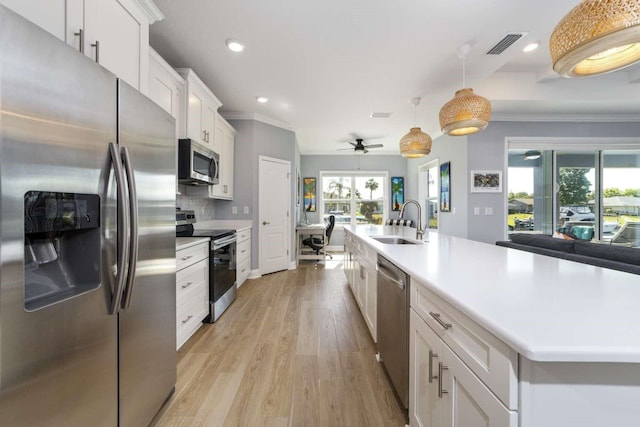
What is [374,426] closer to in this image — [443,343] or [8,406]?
[443,343]

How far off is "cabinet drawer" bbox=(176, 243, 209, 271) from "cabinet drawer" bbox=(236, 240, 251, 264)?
43.6 inches

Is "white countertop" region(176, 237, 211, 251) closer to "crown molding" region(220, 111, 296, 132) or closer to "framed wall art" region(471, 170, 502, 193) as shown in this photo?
"crown molding" region(220, 111, 296, 132)

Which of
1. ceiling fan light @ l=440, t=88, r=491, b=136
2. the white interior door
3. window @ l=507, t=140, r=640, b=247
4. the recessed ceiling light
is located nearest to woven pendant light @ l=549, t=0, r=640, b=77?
ceiling fan light @ l=440, t=88, r=491, b=136

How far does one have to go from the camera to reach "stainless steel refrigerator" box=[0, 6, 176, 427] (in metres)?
0.67

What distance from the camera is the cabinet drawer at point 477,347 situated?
2.08 feet

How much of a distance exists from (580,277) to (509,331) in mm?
798

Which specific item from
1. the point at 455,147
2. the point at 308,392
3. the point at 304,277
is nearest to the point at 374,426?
the point at 308,392

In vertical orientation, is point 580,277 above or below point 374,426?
above

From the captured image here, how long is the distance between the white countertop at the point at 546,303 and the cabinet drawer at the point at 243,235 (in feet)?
8.60

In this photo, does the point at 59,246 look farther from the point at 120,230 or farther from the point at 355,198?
the point at 355,198

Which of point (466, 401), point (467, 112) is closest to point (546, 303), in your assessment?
point (466, 401)

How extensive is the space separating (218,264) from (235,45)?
7.00ft

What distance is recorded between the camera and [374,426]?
1.38 m

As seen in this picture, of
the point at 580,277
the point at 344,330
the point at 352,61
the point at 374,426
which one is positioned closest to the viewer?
the point at 580,277
